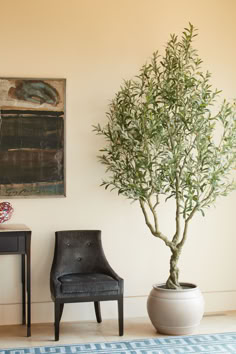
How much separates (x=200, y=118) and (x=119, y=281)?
1.51 m

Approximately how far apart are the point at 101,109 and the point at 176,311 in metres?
1.92

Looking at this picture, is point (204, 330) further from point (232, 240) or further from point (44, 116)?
point (44, 116)

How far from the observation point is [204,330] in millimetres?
4684

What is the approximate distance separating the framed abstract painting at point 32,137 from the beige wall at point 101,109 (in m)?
0.08

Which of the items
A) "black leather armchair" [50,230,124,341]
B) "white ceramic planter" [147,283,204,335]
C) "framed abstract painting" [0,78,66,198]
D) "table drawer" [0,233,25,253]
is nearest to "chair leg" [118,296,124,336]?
"black leather armchair" [50,230,124,341]

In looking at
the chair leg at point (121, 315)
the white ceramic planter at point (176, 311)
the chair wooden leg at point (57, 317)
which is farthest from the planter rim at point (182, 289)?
the chair wooden leg at point (57, 317)

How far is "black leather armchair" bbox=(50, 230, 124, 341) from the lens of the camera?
14.3 feet

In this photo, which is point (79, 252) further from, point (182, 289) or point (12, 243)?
point (182, 289)

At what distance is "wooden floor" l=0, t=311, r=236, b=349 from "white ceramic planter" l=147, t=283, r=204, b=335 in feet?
0.39

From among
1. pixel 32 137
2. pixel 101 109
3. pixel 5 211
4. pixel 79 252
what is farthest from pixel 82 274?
pixel 101 109

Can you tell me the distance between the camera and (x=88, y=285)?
4.38 m

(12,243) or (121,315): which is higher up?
(12,243)

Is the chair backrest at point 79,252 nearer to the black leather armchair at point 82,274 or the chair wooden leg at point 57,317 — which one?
the black leather armchair at point 82,274

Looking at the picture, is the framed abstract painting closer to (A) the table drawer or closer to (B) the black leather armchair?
(B) the black leather armchair
